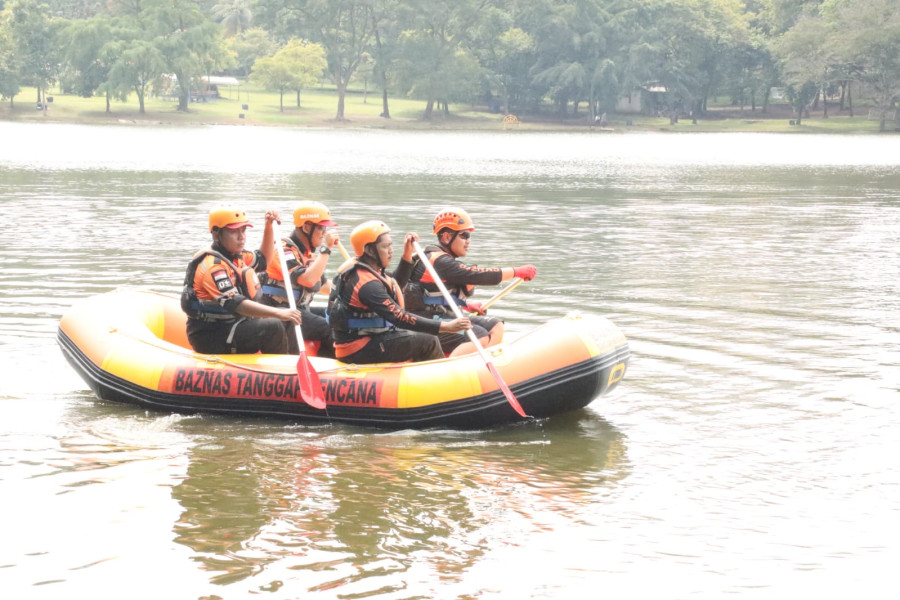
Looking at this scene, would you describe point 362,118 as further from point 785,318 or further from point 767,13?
point 785,318

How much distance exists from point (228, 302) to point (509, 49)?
310 ft

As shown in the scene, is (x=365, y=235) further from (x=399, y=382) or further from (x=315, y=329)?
(x=315, y=329)

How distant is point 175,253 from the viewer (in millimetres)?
18578

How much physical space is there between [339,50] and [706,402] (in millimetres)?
92956

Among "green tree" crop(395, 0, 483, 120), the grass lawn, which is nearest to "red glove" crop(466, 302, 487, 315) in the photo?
the grass lawn

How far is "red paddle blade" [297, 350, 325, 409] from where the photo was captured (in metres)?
8.65

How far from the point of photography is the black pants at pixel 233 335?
30.3 ft

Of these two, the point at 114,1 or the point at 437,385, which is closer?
the point at 437,385

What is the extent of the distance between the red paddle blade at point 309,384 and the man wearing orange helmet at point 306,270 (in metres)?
1.09

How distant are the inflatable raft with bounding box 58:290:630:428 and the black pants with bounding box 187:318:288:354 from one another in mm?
95

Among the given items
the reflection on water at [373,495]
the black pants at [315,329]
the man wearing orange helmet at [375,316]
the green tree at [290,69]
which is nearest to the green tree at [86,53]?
the green tree at [290,69]

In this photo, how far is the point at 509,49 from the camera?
101 meters

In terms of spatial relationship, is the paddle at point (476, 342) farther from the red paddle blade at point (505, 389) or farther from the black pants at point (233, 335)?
the black pants at point (233, 335)

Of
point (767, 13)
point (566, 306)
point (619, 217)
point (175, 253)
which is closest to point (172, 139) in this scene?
point (619, 217)
